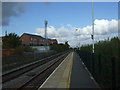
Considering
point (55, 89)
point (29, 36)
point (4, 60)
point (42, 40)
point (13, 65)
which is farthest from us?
point (42, 40)

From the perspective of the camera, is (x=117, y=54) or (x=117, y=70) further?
(x=117, y=54)

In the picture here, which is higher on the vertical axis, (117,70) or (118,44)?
(118,44)

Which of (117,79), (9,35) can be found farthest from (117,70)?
(9,35)

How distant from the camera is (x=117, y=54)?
394 inches

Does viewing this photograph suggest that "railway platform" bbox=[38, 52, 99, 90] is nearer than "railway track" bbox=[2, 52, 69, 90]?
Yes

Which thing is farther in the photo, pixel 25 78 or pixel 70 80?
pixel 25 78

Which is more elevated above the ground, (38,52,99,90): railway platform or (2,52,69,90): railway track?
(38,52,99,90): railway platform

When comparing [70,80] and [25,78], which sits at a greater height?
[70,80]

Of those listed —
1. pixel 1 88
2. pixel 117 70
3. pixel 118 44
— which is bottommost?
pixel 1 88

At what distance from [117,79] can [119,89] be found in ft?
1.33

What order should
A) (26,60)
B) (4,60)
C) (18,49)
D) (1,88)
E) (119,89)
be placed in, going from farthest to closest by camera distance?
(18,49) → (26,60) → (4,60) → (1,88) → (119,89)

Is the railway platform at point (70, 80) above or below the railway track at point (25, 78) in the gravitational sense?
above

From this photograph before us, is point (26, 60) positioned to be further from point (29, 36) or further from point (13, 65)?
point (29, 36)

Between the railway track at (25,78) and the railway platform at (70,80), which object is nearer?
the railway platform at (70,80)
